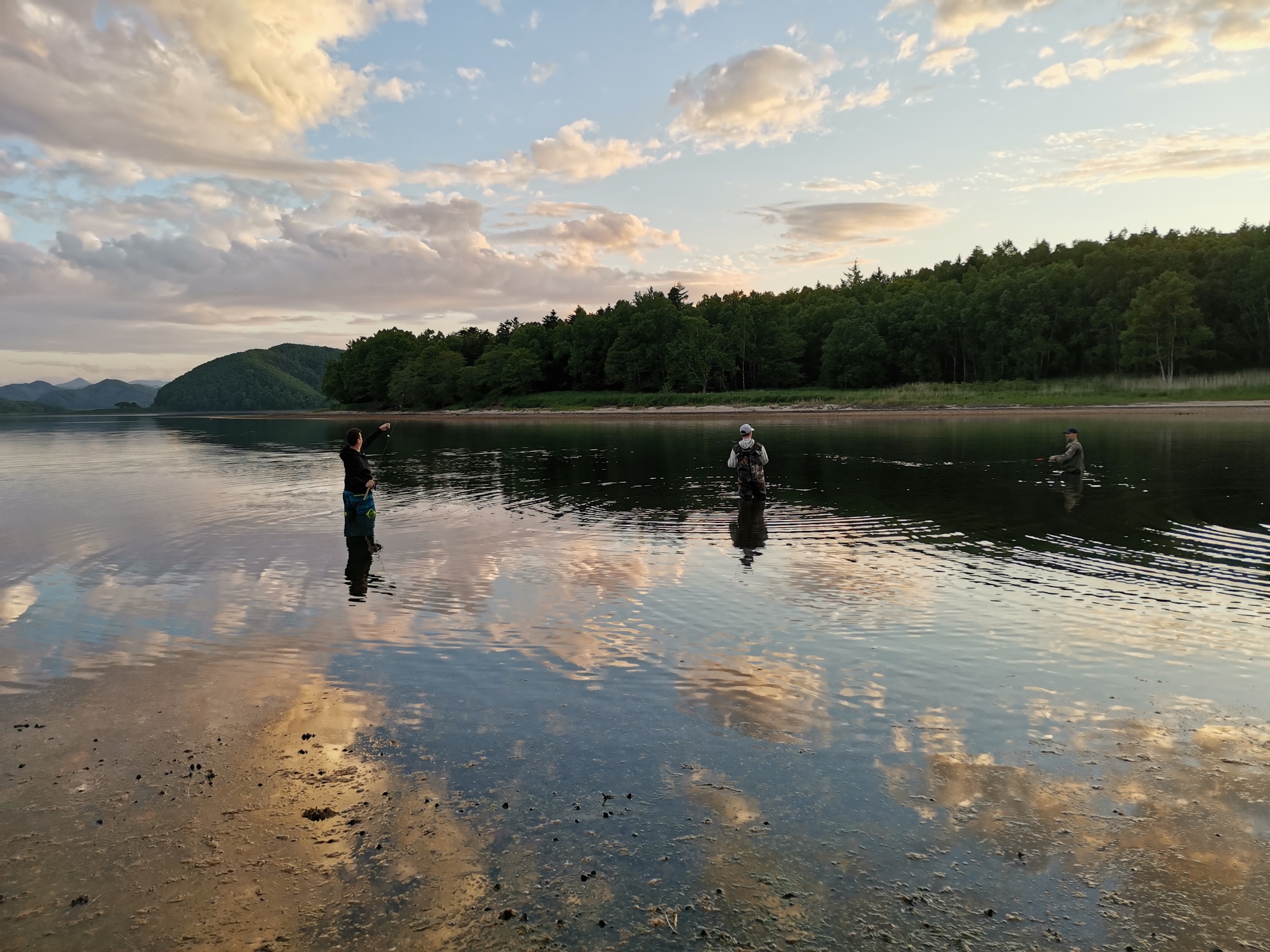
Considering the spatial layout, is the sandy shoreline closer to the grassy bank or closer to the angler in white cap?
the grassy bank

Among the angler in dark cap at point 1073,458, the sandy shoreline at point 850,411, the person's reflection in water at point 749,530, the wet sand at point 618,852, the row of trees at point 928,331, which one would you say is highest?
the row of trees at point 928,331

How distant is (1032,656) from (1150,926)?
18.3 feet

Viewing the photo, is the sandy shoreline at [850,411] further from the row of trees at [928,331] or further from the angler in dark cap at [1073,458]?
the angler in dark cap at [1073,458]

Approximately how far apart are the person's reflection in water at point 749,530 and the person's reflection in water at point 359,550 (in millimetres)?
7916

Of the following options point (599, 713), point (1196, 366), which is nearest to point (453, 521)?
point (599, 713)

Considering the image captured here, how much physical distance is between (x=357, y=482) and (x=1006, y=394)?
87.9 metres

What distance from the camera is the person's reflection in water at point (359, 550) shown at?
15195mm

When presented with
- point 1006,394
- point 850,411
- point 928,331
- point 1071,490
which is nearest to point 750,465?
point 1071,490

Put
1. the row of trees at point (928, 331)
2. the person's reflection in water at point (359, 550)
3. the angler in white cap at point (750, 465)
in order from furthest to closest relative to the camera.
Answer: the row of trees at point (928, 331) < the angler in white cap at point (750, 465) < the person's reflection in water at point (359, 550)

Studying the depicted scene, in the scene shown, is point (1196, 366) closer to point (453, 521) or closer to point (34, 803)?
point (453, 521)

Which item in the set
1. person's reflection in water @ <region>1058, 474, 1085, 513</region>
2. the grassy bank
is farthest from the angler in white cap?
the grassy bank

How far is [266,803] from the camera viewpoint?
6.75m

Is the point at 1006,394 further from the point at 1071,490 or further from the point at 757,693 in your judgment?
the point at 757,693

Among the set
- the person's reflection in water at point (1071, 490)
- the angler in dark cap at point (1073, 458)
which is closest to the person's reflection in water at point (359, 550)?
the person's reflection in water at point (1071, 490)
